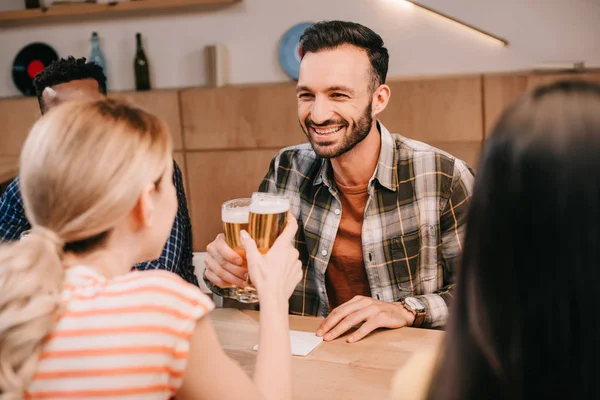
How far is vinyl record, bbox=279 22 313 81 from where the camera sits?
3875 mm

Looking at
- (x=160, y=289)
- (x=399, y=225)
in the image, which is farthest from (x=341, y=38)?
(x=160, y=289)

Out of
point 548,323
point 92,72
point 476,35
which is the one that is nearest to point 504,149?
point 548,323

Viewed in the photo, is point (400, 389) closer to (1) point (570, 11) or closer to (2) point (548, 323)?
(2) point (548, 323)

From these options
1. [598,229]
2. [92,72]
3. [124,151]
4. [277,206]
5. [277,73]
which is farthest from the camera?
[277,73]

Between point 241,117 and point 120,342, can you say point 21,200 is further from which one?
point 241,117

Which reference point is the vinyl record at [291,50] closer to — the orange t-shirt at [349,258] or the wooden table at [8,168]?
the wooden table at [8,168]

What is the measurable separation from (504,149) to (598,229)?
12 centimetres

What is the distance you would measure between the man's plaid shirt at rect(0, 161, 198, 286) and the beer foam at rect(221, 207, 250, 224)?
0.68 meters

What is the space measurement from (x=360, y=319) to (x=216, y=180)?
2.55 metres

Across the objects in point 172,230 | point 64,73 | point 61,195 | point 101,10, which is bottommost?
point 172,230

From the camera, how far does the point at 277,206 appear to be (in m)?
1.36

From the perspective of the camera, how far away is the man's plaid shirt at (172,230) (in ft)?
6.67

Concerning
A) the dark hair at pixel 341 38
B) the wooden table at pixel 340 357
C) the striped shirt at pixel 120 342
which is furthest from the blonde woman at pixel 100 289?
the dark hair at pixel 341 38

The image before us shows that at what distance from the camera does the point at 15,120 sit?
409 centimetres
